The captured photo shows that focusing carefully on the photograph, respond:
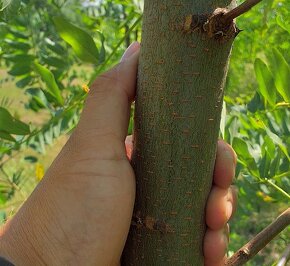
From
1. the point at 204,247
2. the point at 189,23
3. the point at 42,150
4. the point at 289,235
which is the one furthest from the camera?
the point at 42,150

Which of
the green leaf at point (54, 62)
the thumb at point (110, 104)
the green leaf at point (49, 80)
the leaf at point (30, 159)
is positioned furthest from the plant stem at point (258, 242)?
the leaf at point (30, 159)

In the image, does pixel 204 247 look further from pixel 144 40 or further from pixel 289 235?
pixel 289 235

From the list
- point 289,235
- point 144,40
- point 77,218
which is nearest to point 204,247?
point 77,218

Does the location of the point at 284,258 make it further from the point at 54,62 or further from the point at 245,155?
the point at 54,62

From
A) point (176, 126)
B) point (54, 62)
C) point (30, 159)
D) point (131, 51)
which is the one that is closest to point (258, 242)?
point (176, 126)

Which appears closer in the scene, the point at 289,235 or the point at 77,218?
the point at 77,218

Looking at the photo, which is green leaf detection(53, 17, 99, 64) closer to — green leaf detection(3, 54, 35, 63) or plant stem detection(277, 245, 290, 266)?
plant stem detection(277, 245, 290, 266)
